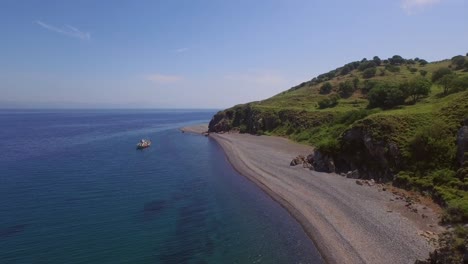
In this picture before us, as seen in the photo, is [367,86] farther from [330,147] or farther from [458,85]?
[330,147]

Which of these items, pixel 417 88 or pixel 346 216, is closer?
pixel 346 216

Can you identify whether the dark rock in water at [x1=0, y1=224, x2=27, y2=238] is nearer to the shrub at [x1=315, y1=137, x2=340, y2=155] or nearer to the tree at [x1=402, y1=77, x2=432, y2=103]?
the shrub at [x1=315, y1=137, x2=340, y2=155]

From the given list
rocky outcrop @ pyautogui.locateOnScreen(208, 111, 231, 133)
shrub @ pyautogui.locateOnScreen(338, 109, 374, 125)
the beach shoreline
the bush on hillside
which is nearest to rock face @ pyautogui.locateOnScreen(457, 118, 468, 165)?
the beach shoreline

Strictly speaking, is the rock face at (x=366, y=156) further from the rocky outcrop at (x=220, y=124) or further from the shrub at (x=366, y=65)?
the shrub at (x=366, y=65)

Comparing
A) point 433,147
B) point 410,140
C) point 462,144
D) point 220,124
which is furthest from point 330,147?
point 220,124

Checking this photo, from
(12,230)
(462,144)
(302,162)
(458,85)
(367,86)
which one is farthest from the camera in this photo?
(367,86)

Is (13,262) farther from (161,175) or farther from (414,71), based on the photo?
(414,71)
